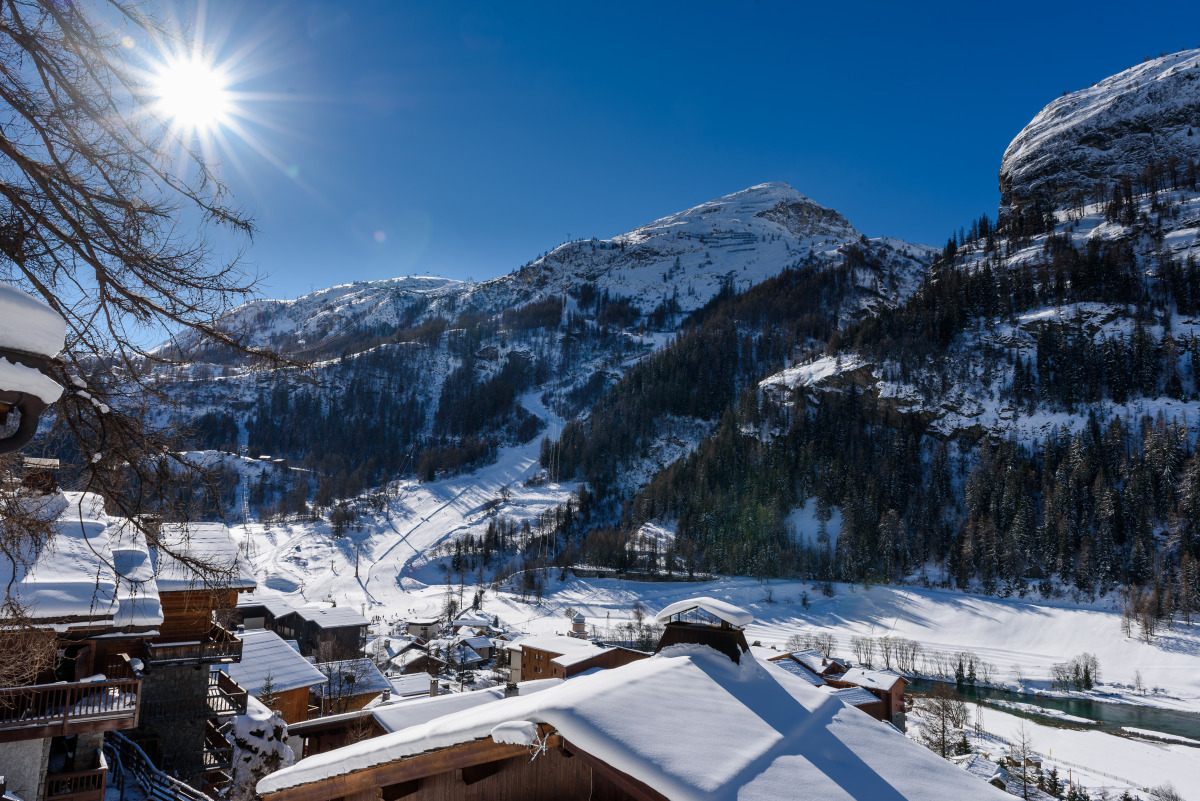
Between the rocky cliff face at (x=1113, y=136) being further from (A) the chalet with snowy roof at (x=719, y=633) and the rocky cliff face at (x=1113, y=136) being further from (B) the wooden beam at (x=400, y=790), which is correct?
(B) the wooden beam at (x=400, y=790)

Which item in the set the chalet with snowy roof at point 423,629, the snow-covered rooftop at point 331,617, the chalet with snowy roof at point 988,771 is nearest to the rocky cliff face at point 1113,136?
the chalet with snowy roof at point 988,771

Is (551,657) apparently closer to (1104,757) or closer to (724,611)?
(724,611)

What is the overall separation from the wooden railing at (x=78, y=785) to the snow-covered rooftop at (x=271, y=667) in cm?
1031

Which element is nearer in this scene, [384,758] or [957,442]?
[384,758]

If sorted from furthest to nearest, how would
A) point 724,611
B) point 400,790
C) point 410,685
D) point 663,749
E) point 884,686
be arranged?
point 884,686
point 410,685
point 724,611
point 400,790
point 663,749

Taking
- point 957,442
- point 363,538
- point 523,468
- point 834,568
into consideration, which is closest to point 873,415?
point 957,442

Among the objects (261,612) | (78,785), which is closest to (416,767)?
(78,785)

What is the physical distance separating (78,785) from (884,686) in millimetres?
36210

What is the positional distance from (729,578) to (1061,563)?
37973 mm

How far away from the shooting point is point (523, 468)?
12256 centimetres

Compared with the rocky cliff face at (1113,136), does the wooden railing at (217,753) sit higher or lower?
lower

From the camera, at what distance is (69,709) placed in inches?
333

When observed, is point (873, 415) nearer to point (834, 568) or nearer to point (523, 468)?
point (834, 568)

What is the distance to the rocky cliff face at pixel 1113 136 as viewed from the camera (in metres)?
124
